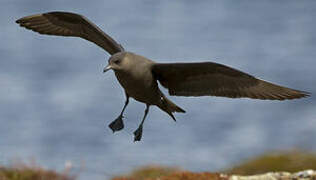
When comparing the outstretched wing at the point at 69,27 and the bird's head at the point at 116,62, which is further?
the outstretched wing at the point at 69,27

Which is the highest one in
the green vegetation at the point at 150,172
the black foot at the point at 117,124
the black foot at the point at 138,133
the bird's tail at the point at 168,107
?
the bird's tail at the point at 168,107

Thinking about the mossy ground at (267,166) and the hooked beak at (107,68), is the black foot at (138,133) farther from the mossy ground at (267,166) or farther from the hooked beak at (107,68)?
the hooked beak at (107,68)

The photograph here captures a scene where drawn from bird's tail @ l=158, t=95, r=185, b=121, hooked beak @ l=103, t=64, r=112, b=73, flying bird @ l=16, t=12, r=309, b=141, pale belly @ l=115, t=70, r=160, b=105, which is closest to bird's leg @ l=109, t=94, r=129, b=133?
flying bird @ l=16, t=12, r=309, b=141

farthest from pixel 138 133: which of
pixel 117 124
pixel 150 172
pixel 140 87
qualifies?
pixel 140 87

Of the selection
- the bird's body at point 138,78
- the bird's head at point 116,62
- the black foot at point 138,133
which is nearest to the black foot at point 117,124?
the black foot at point 138,133

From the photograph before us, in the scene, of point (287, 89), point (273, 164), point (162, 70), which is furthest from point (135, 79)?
point (273, 164)

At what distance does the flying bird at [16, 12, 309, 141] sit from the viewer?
52.2ft

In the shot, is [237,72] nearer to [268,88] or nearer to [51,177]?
[268,88]

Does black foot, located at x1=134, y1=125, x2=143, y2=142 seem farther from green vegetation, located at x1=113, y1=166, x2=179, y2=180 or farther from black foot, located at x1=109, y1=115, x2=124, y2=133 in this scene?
green vegetation, located at x1=113, y1=166, x2=179, y2=180

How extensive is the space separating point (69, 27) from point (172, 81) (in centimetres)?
334

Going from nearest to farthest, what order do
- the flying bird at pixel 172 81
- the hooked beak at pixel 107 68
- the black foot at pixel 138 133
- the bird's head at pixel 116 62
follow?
the hooked beak at pixel 107 68 → the bird's head at pixel 116 62 → the flying bird at pixel 172 81 → the black foot at pixel 138 133

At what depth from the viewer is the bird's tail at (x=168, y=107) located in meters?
17.2

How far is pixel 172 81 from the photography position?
1716cm

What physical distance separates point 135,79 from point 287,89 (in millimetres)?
3156
